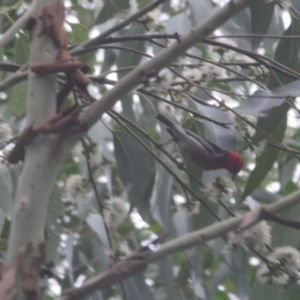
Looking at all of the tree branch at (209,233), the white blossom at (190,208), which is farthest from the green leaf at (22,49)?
the tree branch at (209,233)

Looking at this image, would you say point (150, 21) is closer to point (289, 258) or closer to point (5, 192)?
point (5, 192)

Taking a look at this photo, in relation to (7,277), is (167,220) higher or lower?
higher

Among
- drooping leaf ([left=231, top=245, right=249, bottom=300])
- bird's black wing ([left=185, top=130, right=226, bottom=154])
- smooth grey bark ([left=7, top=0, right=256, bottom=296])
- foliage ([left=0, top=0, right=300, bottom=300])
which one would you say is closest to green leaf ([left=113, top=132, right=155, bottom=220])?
foliage ([left=0, top=0, right=300, bottom=300])

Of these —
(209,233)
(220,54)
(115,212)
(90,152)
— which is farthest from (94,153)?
(209,233)

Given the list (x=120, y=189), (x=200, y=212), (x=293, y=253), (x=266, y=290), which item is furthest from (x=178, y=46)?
(x=120, y=189)

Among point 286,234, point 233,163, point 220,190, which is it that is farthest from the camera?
point 233,163

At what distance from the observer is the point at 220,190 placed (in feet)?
4.69

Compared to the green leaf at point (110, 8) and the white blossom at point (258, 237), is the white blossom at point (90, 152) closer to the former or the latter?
the green leaf at point (110, 8)

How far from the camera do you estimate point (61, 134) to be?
0.91 m

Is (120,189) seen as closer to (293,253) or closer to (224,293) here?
(224,293)

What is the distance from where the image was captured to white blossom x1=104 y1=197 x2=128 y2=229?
4.97 ft

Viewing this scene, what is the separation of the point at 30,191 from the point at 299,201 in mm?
336

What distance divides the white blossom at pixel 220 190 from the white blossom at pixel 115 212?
191 millimetres

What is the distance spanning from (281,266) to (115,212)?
1.28 feet
